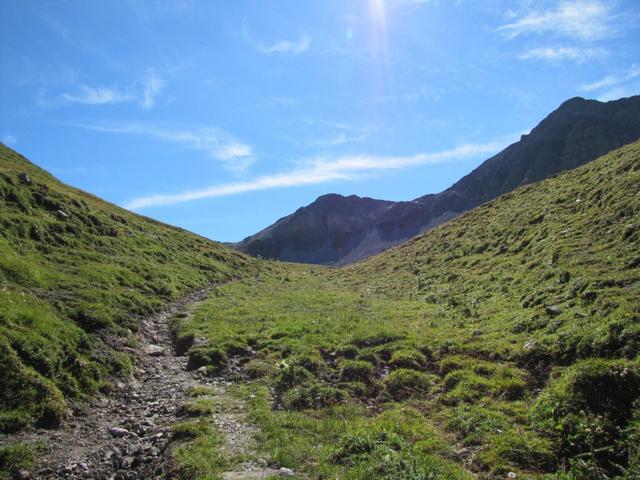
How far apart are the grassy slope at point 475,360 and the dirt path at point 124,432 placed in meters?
1.37

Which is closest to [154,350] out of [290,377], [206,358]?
[206,358]

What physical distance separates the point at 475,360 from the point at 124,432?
40.7 feet

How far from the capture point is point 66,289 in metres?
22.1

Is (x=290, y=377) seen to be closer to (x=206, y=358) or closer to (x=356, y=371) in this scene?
(x=356, y=371)

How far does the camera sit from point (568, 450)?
9961 mm

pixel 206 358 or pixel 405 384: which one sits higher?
pixel 206 358

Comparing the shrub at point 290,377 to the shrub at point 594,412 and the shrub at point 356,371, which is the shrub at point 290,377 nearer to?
the shrub at point 356,371

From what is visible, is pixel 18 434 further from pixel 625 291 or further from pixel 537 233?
pixel 537 233

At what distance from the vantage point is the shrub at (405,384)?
1549 centimetres

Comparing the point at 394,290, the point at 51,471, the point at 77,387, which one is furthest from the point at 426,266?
the point at 51,471

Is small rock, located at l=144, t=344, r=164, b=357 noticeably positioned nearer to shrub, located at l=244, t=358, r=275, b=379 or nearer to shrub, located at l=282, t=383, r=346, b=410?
shrub, located at l=244, t=358, r=275, b=379

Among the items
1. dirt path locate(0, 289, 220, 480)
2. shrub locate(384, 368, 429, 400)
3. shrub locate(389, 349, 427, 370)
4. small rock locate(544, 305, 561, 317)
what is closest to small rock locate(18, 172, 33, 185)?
dirt path locate(0, 289, 220, 480)

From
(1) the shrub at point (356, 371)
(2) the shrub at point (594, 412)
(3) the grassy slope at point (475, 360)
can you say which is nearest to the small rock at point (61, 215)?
(3) the grassy slope at point (475, 360)

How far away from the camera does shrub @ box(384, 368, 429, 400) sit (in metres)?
15.5
